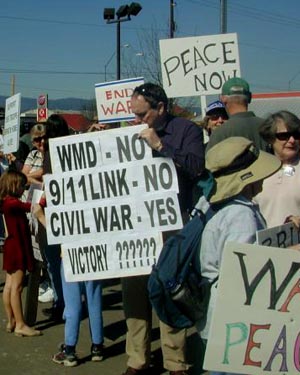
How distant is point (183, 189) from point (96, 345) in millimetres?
1527

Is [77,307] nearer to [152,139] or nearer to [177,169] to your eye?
[177,169]

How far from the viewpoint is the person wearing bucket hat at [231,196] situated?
2898 mm

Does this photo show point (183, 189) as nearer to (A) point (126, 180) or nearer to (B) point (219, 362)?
(A) point (126, 180)

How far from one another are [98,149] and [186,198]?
0.68 m

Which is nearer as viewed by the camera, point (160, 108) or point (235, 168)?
point (235, 168)

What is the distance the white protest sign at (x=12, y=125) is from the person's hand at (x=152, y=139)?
3414 mm

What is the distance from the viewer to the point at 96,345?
196 inches

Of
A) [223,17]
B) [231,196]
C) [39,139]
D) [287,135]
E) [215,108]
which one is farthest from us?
[223,17]

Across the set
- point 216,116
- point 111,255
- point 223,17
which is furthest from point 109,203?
point 223,17

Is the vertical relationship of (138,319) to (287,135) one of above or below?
below

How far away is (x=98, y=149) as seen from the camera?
170 inches

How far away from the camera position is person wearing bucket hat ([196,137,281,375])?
2.90m

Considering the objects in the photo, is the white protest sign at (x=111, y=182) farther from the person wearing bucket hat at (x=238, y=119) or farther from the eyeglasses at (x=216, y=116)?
the eyeglasses at (x=216, y=116)

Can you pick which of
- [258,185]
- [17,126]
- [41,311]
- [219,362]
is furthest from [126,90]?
[219,362]
